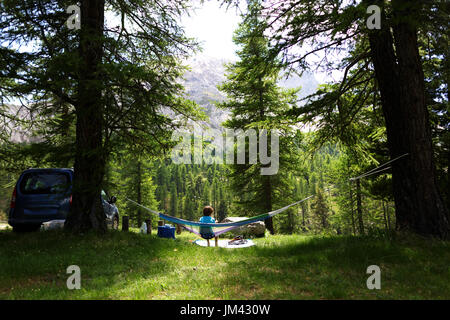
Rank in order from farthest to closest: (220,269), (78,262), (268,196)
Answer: (268,196)
(78,262)
(220,269)

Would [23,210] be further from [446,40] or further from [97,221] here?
[446,40]

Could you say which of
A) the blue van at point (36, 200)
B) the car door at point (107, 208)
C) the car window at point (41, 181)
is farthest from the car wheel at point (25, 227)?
the car door at point (107, 208)

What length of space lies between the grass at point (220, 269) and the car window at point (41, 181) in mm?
1383

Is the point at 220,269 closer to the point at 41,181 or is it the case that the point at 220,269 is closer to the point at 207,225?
the point at 207,225

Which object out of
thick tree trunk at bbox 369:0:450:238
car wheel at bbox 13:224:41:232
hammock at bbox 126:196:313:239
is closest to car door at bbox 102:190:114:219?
car wheel at bbox 13:224:41:232

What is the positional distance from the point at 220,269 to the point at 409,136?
421 cm

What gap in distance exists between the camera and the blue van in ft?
22.2

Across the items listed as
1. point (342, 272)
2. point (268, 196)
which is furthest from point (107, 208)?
point (268, 196)

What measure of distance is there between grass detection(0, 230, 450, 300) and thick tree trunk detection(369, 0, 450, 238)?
52 centimetres

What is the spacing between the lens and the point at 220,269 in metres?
4.32

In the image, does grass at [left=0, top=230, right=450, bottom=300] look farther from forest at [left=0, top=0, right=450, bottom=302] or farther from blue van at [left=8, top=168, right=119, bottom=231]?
blue van at [left=8, top=168, right=119, bottom=231]

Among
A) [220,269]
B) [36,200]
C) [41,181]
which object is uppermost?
[41,181]

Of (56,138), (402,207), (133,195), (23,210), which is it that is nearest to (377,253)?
(402,207)

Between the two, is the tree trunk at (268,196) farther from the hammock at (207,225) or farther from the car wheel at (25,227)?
the car wheel at (25,227)
